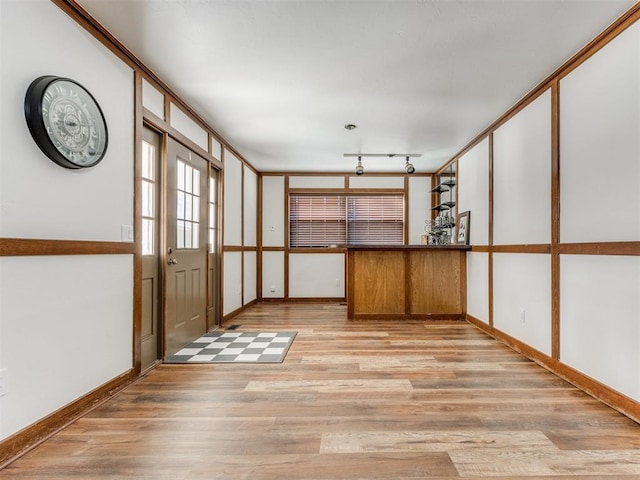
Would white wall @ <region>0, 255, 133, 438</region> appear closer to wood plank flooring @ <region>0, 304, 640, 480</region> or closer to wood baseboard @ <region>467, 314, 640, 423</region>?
wood plank flooring @ <region>0, 304, 640, 480</region>

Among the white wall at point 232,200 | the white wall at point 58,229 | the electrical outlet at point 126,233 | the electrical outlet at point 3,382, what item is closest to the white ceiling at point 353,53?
the white wall at point 58,229

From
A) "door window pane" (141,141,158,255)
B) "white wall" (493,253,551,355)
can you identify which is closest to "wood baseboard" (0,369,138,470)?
"door window pane" (141,141,158,255)

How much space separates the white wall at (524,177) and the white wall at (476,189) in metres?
0.27

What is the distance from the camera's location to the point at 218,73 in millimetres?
2811

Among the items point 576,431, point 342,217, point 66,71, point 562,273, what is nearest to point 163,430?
point 66,71

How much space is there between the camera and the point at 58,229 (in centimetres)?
196

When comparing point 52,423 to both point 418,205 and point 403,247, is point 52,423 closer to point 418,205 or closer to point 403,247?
point 403,247

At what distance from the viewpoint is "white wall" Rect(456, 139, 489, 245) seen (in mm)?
4234

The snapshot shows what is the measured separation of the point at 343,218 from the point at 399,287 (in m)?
2.23

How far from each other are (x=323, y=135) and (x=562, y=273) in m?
2.90

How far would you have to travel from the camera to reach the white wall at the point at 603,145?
2061 mm

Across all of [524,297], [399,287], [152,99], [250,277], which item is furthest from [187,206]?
[524,297]

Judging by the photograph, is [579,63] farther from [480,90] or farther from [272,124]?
[272,124]

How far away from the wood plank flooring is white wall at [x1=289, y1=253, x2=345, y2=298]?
343cm
